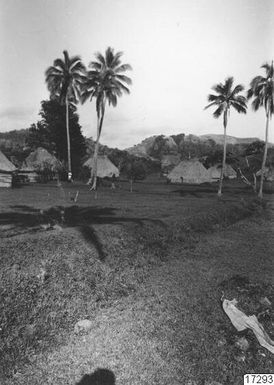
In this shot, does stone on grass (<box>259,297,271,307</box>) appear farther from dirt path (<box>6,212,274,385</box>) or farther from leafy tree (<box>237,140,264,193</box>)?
leafy tree (<box>237,140,264,193</box>)

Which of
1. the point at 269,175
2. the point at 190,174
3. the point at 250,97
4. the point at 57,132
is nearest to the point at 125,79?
the point at 250,97

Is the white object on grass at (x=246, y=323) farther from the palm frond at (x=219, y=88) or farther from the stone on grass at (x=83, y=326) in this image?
the palm frond at (x=219, y=88)

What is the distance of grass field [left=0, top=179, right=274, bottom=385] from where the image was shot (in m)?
6.37

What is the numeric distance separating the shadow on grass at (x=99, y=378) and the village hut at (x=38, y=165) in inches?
1506

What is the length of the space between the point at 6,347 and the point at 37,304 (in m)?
1.39

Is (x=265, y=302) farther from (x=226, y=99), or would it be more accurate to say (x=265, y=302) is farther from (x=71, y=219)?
(x=226, y=99)

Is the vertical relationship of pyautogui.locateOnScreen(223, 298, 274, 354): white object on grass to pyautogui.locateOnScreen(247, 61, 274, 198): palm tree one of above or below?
below

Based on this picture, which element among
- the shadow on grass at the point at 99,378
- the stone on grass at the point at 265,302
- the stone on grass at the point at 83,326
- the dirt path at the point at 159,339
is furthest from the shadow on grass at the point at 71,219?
A: the stone on grass at the point at 265,302

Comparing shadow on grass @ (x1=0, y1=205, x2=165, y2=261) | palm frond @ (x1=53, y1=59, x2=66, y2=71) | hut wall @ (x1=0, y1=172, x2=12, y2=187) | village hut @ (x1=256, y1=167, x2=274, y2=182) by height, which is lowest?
shadow on grass @ (x1=0, y1=205, x2=165, y2=261)

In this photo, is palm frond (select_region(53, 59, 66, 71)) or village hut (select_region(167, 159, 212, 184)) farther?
village hut (select_region(167, 159, 212, 184))

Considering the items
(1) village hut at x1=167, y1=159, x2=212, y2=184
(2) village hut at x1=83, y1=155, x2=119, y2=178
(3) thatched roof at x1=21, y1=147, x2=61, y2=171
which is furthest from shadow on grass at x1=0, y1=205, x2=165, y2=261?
(2) village hut at x1=83, y1=155, x2=119, y2=178

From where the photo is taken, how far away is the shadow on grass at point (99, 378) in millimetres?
5849

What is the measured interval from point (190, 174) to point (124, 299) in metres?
51.8

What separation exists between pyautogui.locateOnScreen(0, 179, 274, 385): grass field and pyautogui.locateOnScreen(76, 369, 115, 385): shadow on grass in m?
0.06
